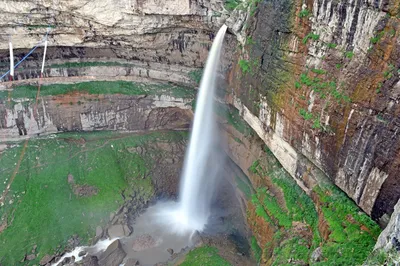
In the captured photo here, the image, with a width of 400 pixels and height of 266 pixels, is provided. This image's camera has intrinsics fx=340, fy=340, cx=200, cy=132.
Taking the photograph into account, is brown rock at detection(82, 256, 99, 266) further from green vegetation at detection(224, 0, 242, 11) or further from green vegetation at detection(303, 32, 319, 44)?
green vegetation at detection(224, 0, 242, 11)

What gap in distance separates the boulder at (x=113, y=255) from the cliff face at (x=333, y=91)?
10534 mm

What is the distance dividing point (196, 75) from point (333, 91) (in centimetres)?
1366

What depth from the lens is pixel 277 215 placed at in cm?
1719

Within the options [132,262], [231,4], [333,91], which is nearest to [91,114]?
[132,262]

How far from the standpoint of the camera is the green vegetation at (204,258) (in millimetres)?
18281

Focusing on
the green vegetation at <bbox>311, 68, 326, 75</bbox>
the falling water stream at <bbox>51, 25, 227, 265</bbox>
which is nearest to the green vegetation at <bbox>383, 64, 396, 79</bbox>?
the green vegetation at <bbox>311, 68, 326, 75</bbox>

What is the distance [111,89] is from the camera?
25781mm

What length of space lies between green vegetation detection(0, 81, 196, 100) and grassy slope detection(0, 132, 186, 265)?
3247mm

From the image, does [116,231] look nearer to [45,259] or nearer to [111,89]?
[45,259]

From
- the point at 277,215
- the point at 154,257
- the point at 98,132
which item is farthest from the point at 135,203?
the point at 277,215

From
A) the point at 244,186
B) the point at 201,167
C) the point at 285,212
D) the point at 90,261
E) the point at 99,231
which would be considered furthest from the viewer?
the point at 201,167

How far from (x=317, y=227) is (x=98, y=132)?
17717 millimetres

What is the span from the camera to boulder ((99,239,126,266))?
19062 mm

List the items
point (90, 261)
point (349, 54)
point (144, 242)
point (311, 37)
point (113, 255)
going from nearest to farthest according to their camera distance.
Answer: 1. point (349, 54)
2. point (311, 37)
3. point (90, 261)
4. point (113, 255)
5. point (144, 242)
